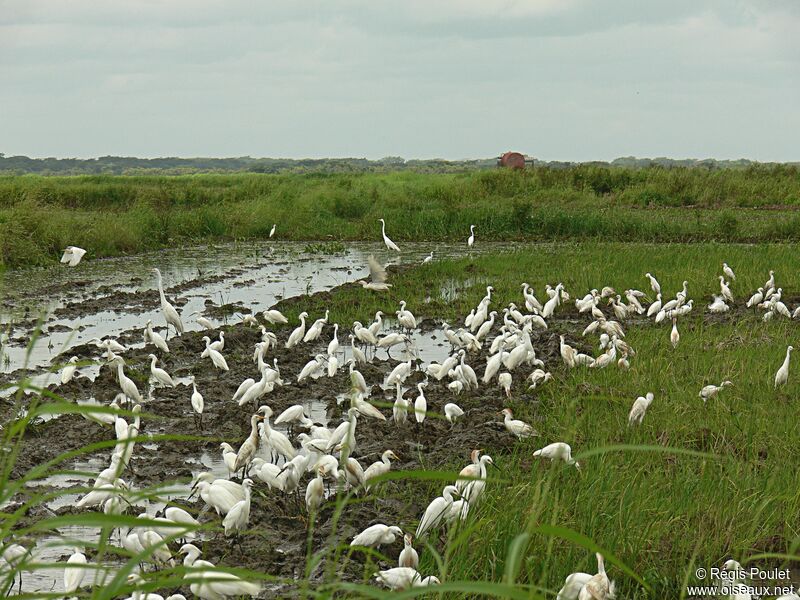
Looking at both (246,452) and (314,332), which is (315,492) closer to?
(246,452)

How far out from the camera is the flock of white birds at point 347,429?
3.98 metres

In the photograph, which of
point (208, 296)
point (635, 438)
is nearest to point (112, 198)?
point (208, 296)

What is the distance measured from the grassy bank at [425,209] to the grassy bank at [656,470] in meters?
10.4

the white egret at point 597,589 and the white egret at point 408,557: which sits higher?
the white egret at point 597,589

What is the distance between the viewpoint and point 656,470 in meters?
5.91

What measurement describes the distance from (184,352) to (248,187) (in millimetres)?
24950

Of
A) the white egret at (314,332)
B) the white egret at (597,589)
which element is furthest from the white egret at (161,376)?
the white egret at (597,589)

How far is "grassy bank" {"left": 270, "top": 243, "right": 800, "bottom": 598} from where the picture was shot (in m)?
4.57

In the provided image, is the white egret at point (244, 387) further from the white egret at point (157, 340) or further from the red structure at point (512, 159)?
the red structure at point (512, 159)

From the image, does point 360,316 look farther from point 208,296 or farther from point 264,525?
point 264,525

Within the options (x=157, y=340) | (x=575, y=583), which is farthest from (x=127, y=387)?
(x=575, y=583)

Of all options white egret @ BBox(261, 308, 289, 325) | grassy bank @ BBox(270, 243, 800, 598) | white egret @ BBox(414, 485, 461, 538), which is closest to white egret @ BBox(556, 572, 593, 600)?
grassy bank @ BBox(270, 243, 800, 598)

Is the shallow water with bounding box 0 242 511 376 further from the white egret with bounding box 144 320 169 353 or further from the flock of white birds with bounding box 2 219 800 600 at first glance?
the flock of white birds with bounding box 2 219 800 600

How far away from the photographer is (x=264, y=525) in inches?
230
